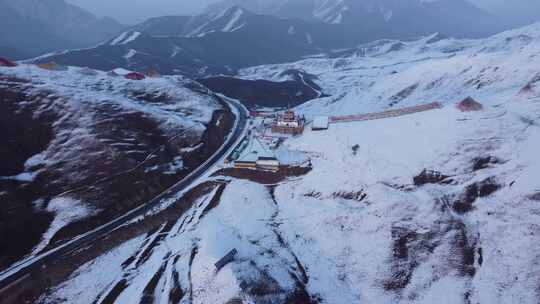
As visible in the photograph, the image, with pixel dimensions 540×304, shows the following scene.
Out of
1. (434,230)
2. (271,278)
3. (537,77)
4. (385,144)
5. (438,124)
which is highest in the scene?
(537,77)

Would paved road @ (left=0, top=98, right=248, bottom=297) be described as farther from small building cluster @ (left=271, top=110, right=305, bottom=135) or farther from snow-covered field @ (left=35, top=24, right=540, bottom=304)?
small building cluster @ (left=271, top=110, right=305, bottom=135)

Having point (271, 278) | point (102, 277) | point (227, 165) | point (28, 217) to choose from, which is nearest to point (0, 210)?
point (28, 217)

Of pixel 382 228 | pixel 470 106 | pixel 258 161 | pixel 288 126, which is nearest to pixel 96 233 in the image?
pixel 258 161

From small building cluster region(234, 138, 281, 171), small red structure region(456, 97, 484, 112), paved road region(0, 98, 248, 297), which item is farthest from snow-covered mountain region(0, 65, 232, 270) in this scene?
small red structure region(456, 97, 484, 112)

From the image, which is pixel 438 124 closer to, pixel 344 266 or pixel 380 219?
pixel 380 219

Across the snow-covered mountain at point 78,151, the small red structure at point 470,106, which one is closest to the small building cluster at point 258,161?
the snow-covered mountain at point 78,151

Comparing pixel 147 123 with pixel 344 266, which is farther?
pixel 147 123

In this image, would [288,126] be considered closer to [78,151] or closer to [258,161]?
[258,161]
